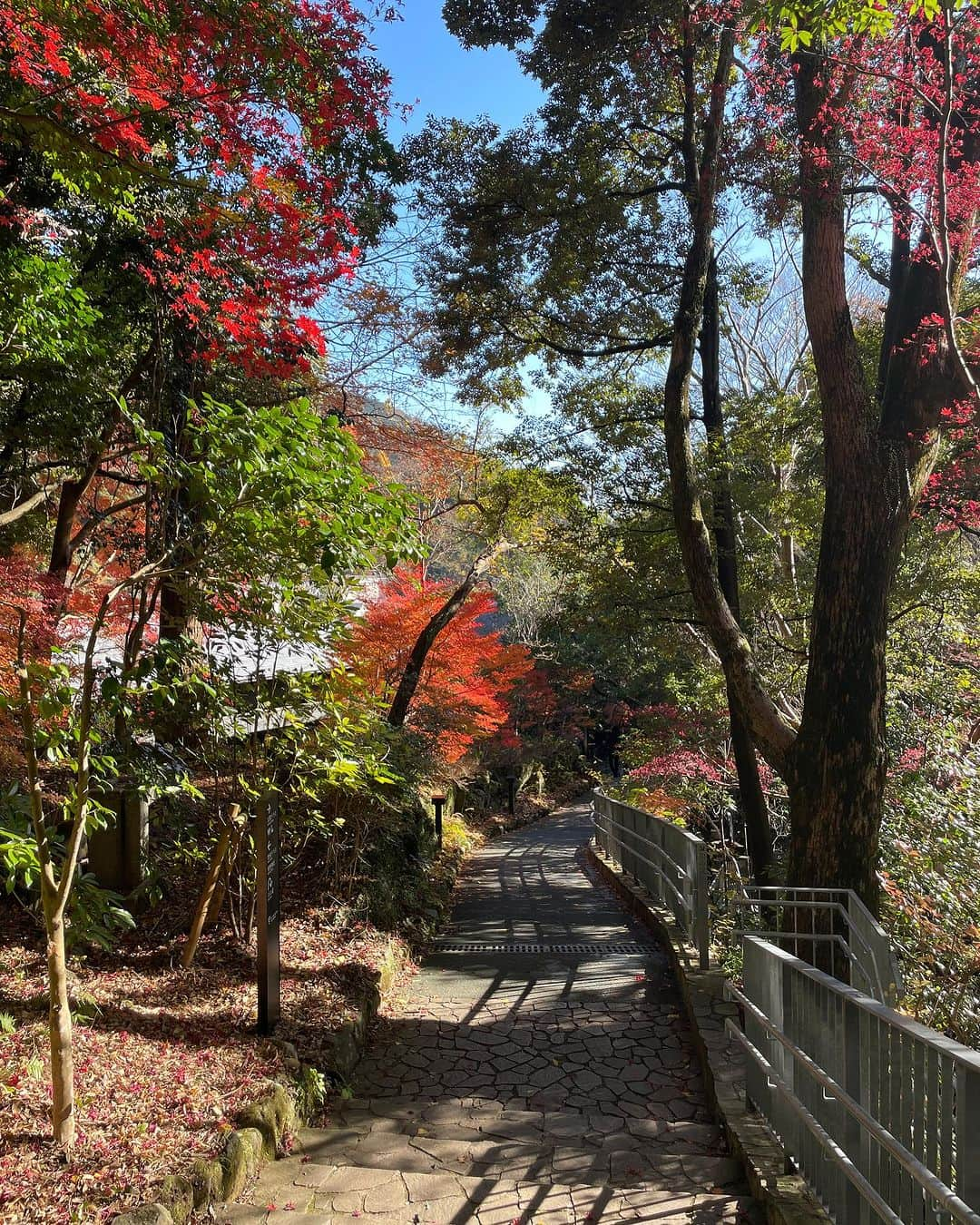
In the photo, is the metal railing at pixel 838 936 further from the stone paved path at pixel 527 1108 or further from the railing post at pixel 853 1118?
the railing post at pixel 853 1118

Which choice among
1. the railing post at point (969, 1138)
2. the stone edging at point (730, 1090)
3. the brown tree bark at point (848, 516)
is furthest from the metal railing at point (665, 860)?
the railing post at point (969, 1138)

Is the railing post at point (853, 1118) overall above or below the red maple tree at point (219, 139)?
below

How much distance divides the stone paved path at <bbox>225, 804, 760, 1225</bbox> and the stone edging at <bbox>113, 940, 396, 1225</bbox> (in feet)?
0.35

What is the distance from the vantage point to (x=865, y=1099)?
2.38 meters

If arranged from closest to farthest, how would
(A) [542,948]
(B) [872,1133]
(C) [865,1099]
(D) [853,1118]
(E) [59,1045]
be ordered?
1. (B) [872,1133]
2. (C) [865,1099]
3. (D) [853,1118]
4. (E) [59,1045]
5. (A) [542,948]

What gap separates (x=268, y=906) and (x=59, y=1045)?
1595 mm

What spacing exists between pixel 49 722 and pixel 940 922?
218 inches

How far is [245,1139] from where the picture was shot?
3373 mm

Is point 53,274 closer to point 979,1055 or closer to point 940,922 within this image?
point 979,1055

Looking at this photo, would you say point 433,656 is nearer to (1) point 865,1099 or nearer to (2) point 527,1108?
(2) point 527,1108

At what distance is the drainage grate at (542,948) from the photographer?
7.24 metres

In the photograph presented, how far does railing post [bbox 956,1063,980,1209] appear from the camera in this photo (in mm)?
1759

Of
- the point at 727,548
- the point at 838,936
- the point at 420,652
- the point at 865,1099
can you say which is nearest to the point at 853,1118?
the point at 865,1099

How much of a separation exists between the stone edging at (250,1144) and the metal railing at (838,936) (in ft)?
8.86
